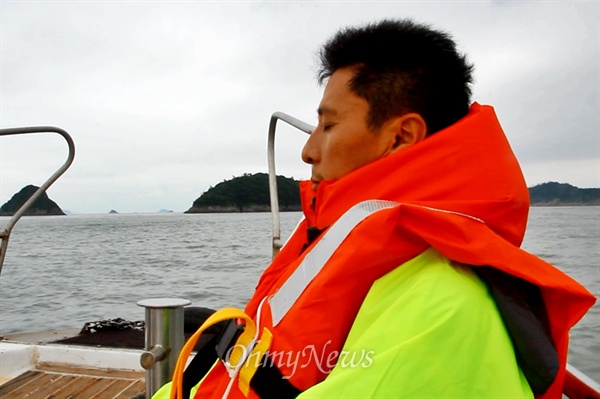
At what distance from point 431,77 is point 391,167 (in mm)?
309

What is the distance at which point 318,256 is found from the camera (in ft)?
3.51

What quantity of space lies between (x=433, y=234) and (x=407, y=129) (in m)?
0.34

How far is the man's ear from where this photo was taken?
3.92ft

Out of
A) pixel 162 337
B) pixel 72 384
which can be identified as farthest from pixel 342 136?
pixel 72 384

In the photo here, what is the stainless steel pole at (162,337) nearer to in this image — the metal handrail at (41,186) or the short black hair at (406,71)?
the metal handrail at (41,186)

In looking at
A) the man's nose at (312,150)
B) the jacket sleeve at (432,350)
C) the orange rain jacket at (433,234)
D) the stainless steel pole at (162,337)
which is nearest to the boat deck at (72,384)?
the stainless steel pole at (162,337)

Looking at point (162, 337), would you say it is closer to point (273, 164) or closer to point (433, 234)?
point (273, 164)

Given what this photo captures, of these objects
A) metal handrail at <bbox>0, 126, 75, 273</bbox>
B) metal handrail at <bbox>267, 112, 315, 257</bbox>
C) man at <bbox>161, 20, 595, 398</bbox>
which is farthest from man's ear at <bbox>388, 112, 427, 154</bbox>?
metal handrail at <bbox>0, 126, 75, 273</bbox>

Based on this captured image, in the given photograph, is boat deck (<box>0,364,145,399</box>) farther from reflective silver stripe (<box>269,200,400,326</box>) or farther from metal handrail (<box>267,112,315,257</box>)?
reflective silver stripe (<box>269,200,400,326</box>)

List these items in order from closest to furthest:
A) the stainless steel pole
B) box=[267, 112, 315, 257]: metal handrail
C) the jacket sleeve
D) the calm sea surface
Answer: the jacket sleeve
the stainless steel pole
box=[267, 112, 315, 257]: metal handrail
the calm sea surface

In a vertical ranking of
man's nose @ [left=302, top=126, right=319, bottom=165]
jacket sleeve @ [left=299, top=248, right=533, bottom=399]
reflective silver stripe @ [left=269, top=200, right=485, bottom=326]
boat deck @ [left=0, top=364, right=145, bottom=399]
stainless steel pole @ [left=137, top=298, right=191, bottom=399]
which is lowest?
boat deck @ [left=0, top=364, right=145, bottom=399]

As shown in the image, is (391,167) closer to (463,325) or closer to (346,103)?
(346,103)

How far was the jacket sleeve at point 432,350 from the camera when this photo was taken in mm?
813

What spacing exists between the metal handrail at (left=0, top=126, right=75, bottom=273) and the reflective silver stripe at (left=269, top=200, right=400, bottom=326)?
72.9 inches
